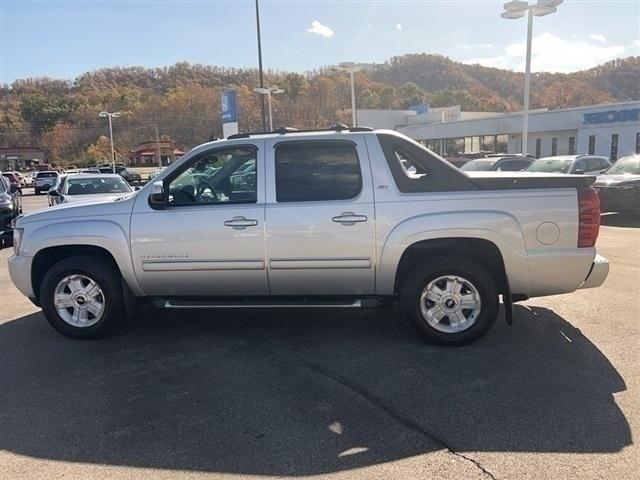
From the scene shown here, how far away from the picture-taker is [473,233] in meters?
4.77

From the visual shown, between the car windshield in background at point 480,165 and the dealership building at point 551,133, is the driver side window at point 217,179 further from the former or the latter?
the dealership building at point 551,133

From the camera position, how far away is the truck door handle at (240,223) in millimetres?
4978

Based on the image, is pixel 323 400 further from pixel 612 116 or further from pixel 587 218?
pixel 612 116

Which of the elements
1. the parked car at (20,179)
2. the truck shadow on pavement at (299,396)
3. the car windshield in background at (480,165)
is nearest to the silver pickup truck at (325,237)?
the truck shadow on pavement at (299,396)

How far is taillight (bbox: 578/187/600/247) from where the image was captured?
4719mm

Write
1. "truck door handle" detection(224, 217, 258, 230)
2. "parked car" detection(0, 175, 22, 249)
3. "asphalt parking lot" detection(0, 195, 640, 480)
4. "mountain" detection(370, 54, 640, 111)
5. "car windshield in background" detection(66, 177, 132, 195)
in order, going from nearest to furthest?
"asphalt parking lot" detection(0, 195, 640, 480)
"truck door handle" detection(224, 217, 258, 230)
"parked car" detection(0, 175, 22, 249)
"car windshield in background" detection(66, 177, 132, 195)
"mountain" detection(370, 54, 640, 111)

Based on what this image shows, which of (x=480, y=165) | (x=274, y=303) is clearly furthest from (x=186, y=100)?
(x=274, y=303)

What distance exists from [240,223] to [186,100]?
357ft

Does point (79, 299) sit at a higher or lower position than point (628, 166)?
lower

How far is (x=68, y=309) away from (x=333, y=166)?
2.95 meters

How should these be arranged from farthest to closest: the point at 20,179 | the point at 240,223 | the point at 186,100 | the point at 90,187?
the point at 186,100 → the point at 20,179 → the point at 90,187 → the point at 240,223

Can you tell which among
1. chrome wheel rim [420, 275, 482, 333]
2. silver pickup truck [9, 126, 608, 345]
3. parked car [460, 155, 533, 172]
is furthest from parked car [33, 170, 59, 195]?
chrome wheel rim [420, 275, 482, 333]

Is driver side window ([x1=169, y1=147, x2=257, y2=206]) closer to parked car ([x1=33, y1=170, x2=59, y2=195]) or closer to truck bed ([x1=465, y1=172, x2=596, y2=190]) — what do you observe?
truck bed ([x1=465, y1=172, x2=596, y2=190])

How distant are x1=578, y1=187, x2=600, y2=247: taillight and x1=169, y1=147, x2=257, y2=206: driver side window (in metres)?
2.86
